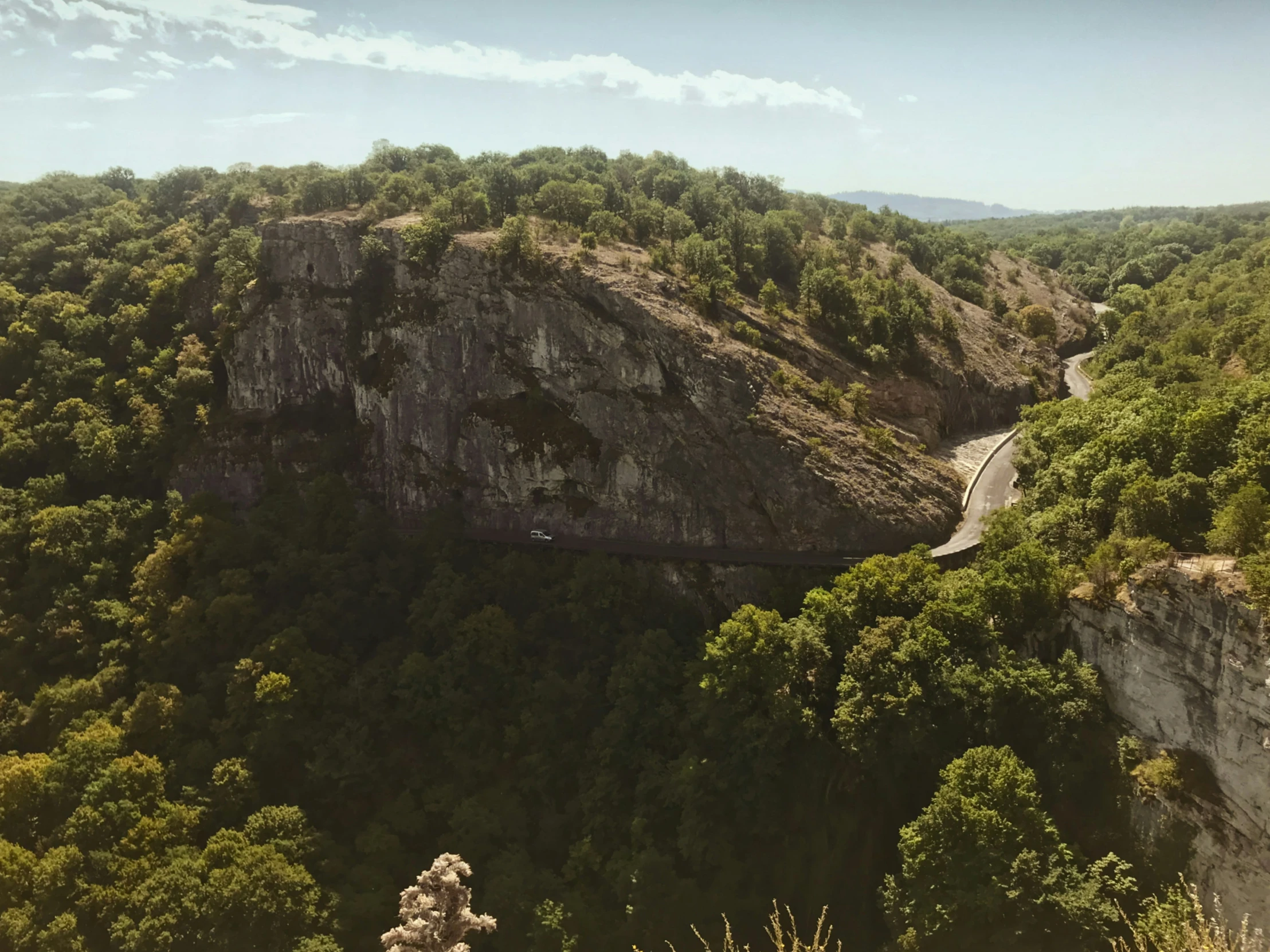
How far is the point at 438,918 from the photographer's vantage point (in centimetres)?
1675

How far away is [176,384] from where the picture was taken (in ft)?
234

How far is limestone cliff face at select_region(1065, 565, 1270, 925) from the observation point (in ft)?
93.1

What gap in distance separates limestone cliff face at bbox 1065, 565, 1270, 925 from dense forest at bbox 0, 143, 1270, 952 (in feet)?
5.73

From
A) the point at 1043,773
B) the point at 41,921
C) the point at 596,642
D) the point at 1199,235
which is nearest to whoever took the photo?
the point at 1043,773

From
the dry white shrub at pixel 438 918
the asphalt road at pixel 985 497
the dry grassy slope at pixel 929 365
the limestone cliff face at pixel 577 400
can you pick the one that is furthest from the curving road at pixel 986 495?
the dry white shrub at pixel 438 918

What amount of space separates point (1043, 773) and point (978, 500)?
25.3 m

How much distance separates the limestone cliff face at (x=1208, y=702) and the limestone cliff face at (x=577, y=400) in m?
17.8

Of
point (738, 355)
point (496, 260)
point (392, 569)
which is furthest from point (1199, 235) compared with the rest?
point (392, 569)

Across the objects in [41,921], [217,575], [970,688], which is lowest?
[41,921]

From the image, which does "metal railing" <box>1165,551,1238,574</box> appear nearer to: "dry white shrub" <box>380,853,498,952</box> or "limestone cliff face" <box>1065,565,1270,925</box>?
"limestone cliff face" <box>1065,565,1270,925</box>

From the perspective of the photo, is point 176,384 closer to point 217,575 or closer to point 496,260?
point 217,575

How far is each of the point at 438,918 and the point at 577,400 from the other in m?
47.1

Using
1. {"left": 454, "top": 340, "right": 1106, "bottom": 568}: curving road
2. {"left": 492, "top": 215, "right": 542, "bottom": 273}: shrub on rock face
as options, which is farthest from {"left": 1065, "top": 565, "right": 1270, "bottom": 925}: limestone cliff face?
{"left": 492, "top": 215, "right": 542, "bottom": 273}: shrub on rock face

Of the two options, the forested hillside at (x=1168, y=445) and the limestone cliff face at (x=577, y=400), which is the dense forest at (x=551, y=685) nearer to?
the forested hillside at (x=1168, y=445)
